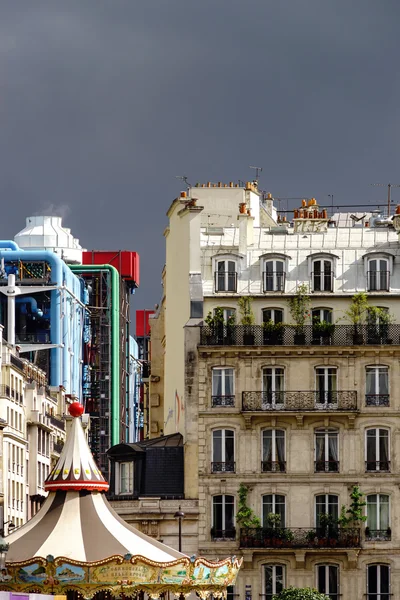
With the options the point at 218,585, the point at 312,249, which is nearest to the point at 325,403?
the point at 312,249

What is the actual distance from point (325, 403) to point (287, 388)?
187 cm

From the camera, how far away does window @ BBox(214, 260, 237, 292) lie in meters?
94.7

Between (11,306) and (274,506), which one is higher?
(11,306)

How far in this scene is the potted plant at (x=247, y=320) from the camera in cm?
9225

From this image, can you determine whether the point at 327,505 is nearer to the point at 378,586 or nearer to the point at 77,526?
the point at 378,586

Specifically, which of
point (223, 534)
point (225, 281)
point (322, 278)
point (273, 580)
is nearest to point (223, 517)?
point (223, 534)

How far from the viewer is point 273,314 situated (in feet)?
307

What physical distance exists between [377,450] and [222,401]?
742 centimetres

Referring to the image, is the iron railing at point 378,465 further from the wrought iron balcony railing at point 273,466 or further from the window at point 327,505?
the wrought iron balcony railing at point 273,466

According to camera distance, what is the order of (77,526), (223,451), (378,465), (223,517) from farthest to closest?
(223,451), (378,465), (223,517), (77,526)

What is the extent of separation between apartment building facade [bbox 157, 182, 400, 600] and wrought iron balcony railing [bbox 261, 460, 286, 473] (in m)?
0.06

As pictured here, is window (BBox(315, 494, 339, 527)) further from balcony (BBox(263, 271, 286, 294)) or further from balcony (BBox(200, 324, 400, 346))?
balcony (BBox(263, 271, 286, 294))

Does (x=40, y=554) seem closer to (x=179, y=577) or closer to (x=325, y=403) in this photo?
(x=179, y=577)

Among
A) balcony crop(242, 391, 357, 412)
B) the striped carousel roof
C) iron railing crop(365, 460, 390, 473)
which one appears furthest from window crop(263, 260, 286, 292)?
the striped carousel roof
